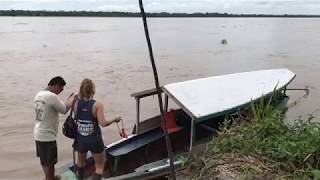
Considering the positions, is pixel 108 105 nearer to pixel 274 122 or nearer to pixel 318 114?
pixel 318 114

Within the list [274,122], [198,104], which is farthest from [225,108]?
[274,122]

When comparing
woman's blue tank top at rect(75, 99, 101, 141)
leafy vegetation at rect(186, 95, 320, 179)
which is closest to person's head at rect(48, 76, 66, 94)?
woman's blue tank top at rect(75, 99, 101, 141)

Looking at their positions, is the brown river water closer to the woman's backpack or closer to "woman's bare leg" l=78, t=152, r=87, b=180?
"woman's bare leg" l=78, t=152, r=87, b=180

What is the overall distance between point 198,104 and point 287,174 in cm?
294

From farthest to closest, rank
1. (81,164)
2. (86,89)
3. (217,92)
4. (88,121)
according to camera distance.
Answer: (217,92), (81,164), (88,121), (86,89)

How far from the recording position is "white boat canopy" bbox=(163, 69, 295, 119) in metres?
Result: 7.33

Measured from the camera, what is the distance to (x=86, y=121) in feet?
19.8

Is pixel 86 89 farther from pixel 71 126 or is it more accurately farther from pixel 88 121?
pixel 71 126

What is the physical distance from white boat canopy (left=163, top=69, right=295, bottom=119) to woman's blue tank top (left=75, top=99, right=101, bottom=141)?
1.62 meters

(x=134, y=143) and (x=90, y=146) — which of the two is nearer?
(x=90, y=146)

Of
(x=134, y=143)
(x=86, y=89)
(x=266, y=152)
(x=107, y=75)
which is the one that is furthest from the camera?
(x=107, y=75)

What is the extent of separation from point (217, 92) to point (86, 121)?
3.24 meters

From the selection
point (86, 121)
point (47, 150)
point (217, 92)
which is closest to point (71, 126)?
point (86, 121)

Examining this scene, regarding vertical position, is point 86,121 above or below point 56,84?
below
